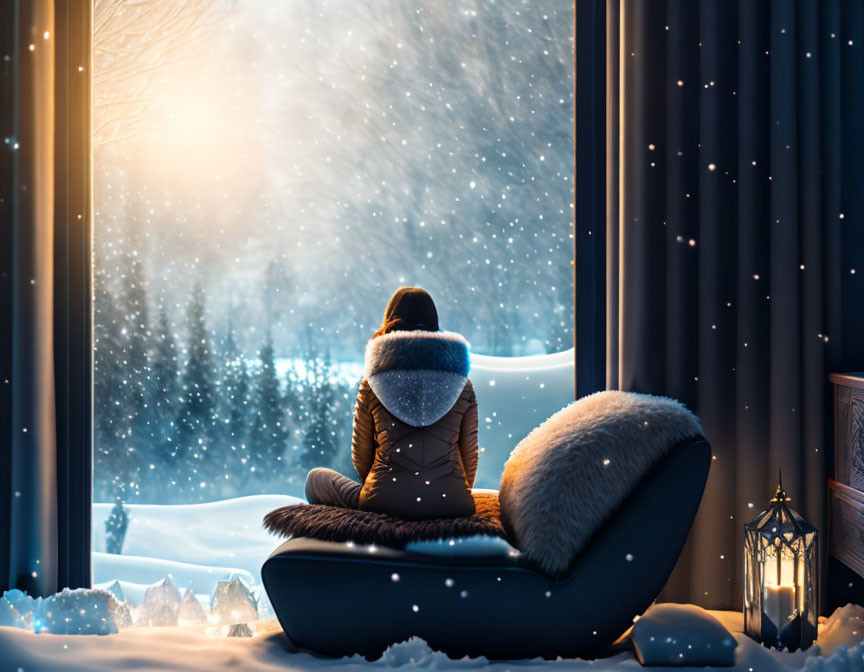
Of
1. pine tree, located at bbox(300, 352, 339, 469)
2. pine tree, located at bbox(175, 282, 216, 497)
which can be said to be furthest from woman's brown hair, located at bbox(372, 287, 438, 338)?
pine tree, located at bbox(175, 282, 216, 497)

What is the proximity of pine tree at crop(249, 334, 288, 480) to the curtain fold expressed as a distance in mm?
1100

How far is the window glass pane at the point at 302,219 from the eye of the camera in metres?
2.80

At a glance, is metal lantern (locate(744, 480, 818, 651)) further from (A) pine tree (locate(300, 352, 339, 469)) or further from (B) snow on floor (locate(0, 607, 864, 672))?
(A) pine tree (locate(300, 352, 339, 469))

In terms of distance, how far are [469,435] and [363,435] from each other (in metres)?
0.34

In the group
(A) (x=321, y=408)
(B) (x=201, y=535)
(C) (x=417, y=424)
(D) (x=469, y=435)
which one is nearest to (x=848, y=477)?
(D) (x=469, y=435)

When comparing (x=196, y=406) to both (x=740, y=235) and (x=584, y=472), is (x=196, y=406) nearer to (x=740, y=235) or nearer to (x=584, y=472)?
(x=584, y=472)

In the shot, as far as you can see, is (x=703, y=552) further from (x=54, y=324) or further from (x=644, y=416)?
(x=54, y=324)

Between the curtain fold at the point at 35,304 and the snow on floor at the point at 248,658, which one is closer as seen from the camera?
the snow on floor at the point at 248,658

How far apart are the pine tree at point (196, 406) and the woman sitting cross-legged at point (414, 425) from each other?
1.58 meters

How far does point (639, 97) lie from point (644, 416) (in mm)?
1142

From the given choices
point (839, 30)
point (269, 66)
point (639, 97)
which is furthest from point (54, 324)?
→ point (839, 30)

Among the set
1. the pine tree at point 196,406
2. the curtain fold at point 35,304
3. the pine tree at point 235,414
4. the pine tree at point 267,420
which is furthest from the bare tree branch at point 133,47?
the pine tree at point 267,420

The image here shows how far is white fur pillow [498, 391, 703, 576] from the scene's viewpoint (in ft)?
4.90

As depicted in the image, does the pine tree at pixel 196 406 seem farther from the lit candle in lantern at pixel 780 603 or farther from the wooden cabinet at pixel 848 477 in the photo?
the wooden cabinet at pixel 848 477
